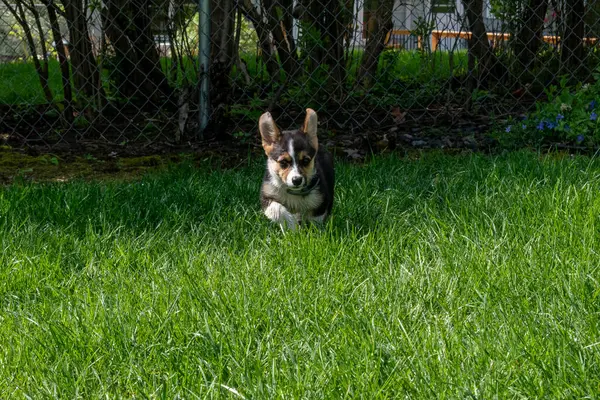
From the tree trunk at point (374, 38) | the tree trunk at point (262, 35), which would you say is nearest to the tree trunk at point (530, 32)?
the tree trunk at point (374, 38)

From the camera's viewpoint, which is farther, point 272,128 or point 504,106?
point 504,106

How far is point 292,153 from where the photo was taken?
15.2 feet

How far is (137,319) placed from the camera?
3207 mm

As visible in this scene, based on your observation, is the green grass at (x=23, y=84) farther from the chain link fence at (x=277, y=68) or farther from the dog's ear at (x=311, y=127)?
the dog's ear at (x=311, y=127)

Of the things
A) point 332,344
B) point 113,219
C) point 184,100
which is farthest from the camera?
point 184,100

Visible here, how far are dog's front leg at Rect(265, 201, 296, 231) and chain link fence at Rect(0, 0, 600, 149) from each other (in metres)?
2.90

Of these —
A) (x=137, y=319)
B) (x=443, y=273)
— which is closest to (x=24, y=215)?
(x=137, y=319)

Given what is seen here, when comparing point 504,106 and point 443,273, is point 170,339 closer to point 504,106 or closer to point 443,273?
point 443,273

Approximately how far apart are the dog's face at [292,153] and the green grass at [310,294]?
300 mm

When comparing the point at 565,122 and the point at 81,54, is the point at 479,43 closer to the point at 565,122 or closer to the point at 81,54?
the point at 565,122

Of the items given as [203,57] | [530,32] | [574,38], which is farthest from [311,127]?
[574,38]

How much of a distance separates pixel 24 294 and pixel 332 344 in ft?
4.67

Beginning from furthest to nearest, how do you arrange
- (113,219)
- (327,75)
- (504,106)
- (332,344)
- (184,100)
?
(504,106) → (327,75) → (184,100) → (113,219) → (332,344)

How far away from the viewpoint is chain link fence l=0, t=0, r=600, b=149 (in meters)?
7.65
